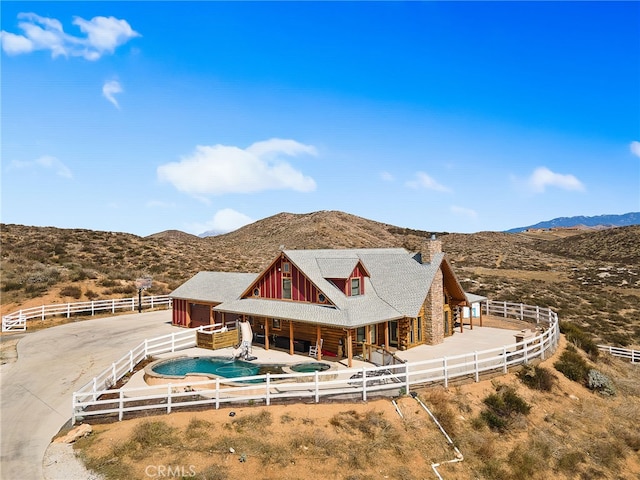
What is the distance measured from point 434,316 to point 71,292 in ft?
116

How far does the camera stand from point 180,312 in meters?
33.6

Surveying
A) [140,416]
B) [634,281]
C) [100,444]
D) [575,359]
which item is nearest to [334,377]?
[140,416]

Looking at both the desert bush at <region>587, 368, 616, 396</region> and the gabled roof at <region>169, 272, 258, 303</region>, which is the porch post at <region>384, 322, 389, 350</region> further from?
the gabled roof at <region>169, 272, 258, 303</region>

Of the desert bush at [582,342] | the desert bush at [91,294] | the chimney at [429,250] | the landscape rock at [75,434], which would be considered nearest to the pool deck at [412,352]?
the desert bush at [582,342]

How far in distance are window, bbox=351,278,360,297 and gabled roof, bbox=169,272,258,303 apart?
8081 millimetres

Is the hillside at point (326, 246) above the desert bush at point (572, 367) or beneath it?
above

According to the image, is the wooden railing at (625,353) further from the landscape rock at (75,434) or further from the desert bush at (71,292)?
the desert bush at (71,292)

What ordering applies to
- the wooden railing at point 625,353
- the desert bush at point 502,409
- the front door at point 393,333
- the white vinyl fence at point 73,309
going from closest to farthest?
the desert bush at point 502,409 < the front door at point 393,333 < the wooden railing at point 625,353 < the white vinyl fence at point 73,309

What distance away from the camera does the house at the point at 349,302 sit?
76.1 ft

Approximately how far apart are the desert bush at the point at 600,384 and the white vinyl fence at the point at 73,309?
1428 inches

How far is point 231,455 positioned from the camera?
43.6 feet

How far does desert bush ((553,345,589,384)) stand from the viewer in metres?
A: 22.5

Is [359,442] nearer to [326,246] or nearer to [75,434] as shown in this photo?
[75,434]

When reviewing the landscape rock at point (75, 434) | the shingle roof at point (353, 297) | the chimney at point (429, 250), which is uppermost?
the chimney at point (429, 250)
